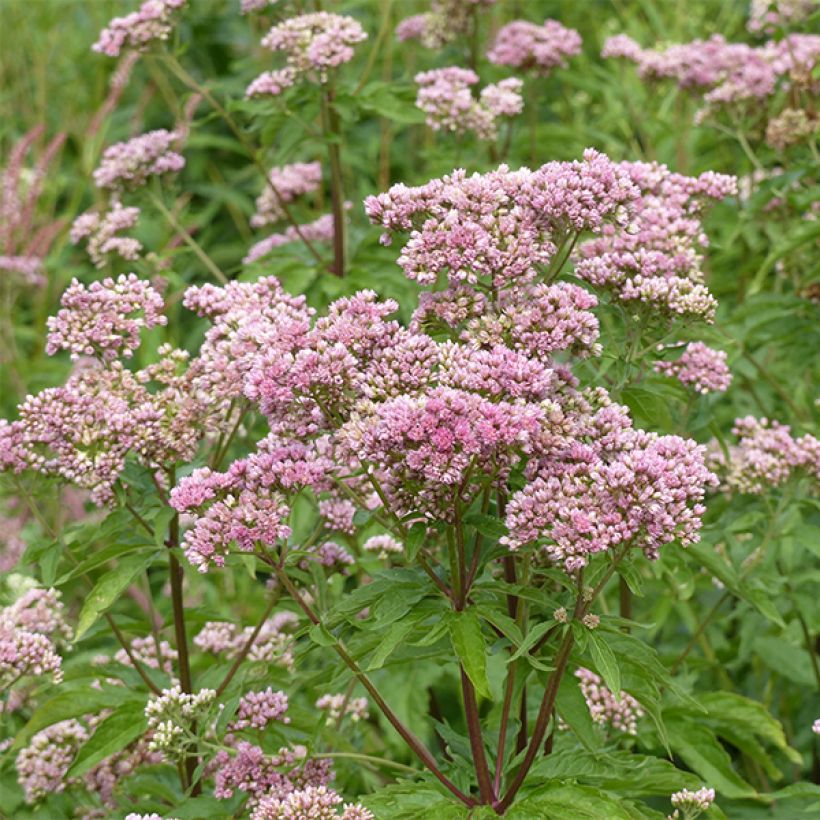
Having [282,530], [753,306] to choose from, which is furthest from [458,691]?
[282,530]

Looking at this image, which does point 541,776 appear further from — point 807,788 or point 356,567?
point 356,567

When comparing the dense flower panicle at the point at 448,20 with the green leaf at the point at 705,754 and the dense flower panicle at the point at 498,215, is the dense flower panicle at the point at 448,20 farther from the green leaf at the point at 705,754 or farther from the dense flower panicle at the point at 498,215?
the green leaf at the point at 705,754

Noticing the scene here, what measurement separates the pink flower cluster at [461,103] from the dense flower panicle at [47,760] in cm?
321

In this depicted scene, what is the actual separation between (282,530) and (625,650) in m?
1.06

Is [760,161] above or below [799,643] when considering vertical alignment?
above

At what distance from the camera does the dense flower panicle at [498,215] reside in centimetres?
356

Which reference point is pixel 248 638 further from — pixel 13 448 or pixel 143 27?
pixel 143 27

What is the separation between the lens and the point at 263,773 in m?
4.10

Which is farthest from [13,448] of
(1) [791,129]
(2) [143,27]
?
(1) [791,129]

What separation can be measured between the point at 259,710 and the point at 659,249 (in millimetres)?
2051

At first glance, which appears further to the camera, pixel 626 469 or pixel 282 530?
pixel 282 530

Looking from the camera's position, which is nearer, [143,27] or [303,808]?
[303,808]

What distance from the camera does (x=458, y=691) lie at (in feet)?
21.6

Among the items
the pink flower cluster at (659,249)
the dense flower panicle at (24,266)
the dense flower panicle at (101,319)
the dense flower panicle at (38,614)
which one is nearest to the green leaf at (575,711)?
the pink flower cluster at (659,249)
